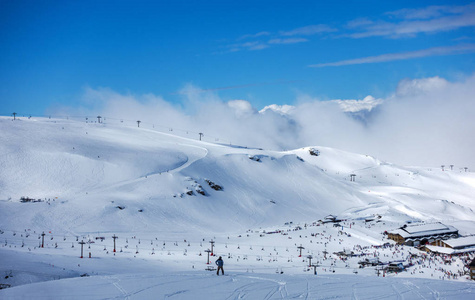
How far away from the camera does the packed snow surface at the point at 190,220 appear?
83.7 ft

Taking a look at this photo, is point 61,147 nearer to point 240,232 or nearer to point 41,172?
point 41,172

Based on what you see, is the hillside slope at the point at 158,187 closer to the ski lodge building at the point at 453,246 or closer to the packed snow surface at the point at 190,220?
the packed snow surface at the point at 190,220

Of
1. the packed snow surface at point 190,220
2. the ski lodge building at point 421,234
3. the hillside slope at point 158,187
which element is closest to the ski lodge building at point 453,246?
the ski lodge building at point 421,234

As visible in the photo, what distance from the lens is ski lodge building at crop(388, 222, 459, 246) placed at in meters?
70.6

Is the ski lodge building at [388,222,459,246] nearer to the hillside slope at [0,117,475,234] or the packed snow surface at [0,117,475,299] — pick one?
the packed snow surface at [0,117,475,299]

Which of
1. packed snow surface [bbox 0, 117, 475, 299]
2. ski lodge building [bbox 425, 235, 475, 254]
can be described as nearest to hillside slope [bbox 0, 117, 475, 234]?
packed snow surface [bbox 0, 117, 475, 299]

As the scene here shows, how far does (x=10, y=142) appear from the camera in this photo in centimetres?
9356

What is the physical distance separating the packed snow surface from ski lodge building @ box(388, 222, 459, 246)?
3.98 meters

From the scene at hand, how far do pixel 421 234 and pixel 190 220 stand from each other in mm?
36857

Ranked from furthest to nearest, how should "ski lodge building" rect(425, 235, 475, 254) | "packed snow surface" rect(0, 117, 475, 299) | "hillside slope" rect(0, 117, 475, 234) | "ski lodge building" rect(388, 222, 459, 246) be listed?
"hillside slope" rect(0, 117, 475, 234), "ski lodge building" rect(388, 222, 459, 246), "ski lodge building" rect(425, 235, 475, 254), "packed snow surface" rect(0, 117, 475, 299)

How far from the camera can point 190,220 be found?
256 ft

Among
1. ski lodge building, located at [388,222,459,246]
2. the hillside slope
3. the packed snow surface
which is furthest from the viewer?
the hillside slope

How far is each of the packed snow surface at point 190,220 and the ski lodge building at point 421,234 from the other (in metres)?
3.98

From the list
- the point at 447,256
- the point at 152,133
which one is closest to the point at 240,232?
the point at 447,256
